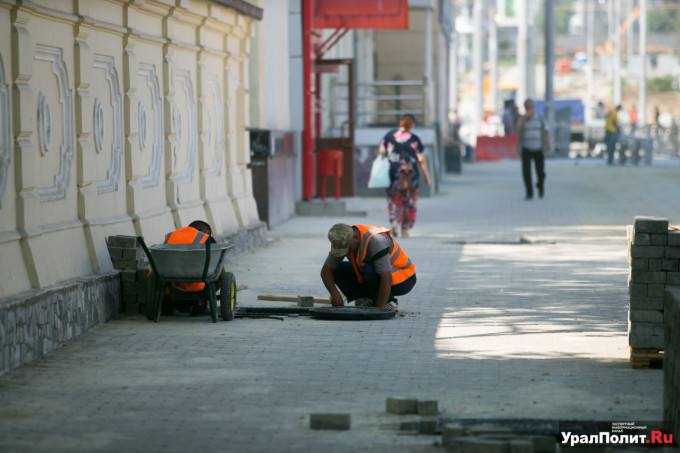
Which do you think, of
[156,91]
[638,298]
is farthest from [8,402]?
[156,91]

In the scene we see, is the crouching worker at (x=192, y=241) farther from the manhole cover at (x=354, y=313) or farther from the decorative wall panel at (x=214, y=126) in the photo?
the decorative wall panel at (x=214, y=126)

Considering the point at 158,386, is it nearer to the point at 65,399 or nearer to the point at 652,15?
the point at 65,399

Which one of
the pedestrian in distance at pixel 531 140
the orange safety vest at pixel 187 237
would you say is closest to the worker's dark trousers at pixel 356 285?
the orange safety vest at pixel 187 237

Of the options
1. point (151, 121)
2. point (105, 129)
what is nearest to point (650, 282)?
point (105, 129)

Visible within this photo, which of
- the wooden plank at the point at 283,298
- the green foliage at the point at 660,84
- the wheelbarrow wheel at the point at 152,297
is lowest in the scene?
the wooden plank at the point at 283,298

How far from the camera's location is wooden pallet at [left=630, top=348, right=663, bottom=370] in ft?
25.7

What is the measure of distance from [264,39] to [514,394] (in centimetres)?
1288

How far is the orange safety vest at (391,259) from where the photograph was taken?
9.82 meters

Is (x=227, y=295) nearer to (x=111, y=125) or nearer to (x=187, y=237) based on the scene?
(x=187, y=237)

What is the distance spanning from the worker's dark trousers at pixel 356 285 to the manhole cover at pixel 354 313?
5.7 inches

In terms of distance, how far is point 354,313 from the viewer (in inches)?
391

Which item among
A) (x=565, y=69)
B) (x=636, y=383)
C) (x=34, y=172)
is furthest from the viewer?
(x=565, y=69)

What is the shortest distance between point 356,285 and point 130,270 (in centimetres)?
183

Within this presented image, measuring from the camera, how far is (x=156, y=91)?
12.4 meters
